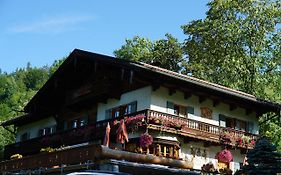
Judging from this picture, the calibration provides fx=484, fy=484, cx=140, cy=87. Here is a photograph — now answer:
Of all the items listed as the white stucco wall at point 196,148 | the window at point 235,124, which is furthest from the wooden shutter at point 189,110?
the window at point 235,124

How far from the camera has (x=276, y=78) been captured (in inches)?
1491

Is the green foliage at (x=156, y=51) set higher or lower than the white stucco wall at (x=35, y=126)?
higher

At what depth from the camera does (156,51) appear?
48.8 m

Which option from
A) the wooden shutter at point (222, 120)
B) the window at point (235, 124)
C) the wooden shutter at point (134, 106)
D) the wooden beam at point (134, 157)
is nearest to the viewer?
the wooden beam at point (134, 157)

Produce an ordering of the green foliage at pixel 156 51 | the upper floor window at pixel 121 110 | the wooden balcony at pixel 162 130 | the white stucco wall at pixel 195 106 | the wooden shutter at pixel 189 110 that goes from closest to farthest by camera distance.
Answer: the wooden balcony at pixel 162 130, the white stucco wall at pixel 195 106, the upper floor window at pixel 121 110, the wooden shutter at pixel 189 110, the green foliage at pixel 156 51

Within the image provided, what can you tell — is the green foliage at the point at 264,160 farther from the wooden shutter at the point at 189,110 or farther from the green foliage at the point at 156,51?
the green foliage at the point at 156,51

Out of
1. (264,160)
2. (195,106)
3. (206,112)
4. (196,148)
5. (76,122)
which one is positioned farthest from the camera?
(76,122)

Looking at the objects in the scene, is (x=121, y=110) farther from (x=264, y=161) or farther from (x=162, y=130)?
(x=264, y=161)

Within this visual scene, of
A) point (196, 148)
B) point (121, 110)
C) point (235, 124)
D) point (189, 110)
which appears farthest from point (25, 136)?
point (235, 124)

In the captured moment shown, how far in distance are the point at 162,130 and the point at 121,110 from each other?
3756mm

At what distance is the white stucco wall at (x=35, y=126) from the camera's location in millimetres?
35094

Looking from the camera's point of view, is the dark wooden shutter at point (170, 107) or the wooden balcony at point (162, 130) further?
the dark wooden shutter at point (170, 107)

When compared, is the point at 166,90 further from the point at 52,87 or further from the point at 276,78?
the point at 276,78

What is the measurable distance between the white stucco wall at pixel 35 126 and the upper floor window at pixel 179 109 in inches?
450
